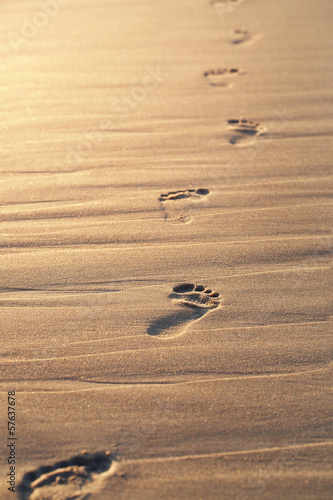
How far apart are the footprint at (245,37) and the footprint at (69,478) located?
4.11m

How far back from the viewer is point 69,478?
Answer: 1.37 metres

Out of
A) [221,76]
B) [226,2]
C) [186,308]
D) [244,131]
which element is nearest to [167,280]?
[186,308]

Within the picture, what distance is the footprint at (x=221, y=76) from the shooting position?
149 inches

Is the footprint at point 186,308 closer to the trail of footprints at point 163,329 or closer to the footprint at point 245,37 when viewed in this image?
the trail of footprints at point 163,329

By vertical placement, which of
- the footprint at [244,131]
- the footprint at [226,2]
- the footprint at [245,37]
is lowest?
the footprint at [244,131]

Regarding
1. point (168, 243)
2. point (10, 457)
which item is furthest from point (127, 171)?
point (10, 457)

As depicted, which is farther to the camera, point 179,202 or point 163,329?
point 179,202

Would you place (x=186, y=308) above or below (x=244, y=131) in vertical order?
below

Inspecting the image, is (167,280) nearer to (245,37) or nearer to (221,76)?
(221,76)

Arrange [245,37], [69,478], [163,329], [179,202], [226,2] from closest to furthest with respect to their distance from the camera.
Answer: [69,478] < [163,329] < [179,202] < [245,37] < [226,2]

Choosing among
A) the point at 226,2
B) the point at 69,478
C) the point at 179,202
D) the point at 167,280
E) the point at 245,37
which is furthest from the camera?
the point at 226,2

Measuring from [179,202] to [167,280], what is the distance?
24.1 inches

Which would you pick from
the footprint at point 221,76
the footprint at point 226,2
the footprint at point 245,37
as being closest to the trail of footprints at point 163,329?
the footprint at point 221,76

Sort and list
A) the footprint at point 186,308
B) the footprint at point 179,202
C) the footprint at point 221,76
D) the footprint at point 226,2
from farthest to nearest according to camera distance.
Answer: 1. the footprint at point 226,2
2. the footprint at point 221,76
3. the footprint at point 179,202
4. the footprint at point 186,308
